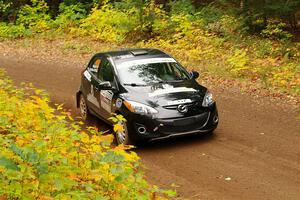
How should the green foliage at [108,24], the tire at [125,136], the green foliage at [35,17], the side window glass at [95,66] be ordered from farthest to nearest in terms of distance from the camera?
1. the green foliage at [35,17]
2. the green foliage at [108,24]
3. the side window glass at [95,66]
4. the tire at [125,136]

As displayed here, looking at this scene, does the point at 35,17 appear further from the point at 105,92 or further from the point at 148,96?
the point at 148,96

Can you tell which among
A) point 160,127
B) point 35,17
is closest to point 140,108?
point 160,127

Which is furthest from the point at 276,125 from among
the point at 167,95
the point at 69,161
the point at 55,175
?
the point at 55,175

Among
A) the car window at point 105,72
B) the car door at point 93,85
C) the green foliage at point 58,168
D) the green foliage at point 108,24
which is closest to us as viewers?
the green foliage at point 58,168

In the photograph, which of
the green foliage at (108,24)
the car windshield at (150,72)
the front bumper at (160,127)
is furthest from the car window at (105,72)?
the green foliage at (108,24)

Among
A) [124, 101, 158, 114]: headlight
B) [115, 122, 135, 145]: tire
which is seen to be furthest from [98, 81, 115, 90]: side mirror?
[115, 122, 135, 145]: tire

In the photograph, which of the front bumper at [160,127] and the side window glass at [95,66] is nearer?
the front bumper at [160,127]

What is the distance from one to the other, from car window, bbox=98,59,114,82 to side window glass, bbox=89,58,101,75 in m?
0.20

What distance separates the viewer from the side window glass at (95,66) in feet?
35.6

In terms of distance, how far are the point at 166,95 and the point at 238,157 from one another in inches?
73.7

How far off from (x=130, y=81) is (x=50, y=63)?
36.4ft

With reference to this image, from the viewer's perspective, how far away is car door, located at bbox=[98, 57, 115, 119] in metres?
9.71

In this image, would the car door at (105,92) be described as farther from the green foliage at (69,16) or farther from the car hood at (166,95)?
the green foliage at (69,16)

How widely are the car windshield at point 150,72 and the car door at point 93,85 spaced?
891 millimetres
